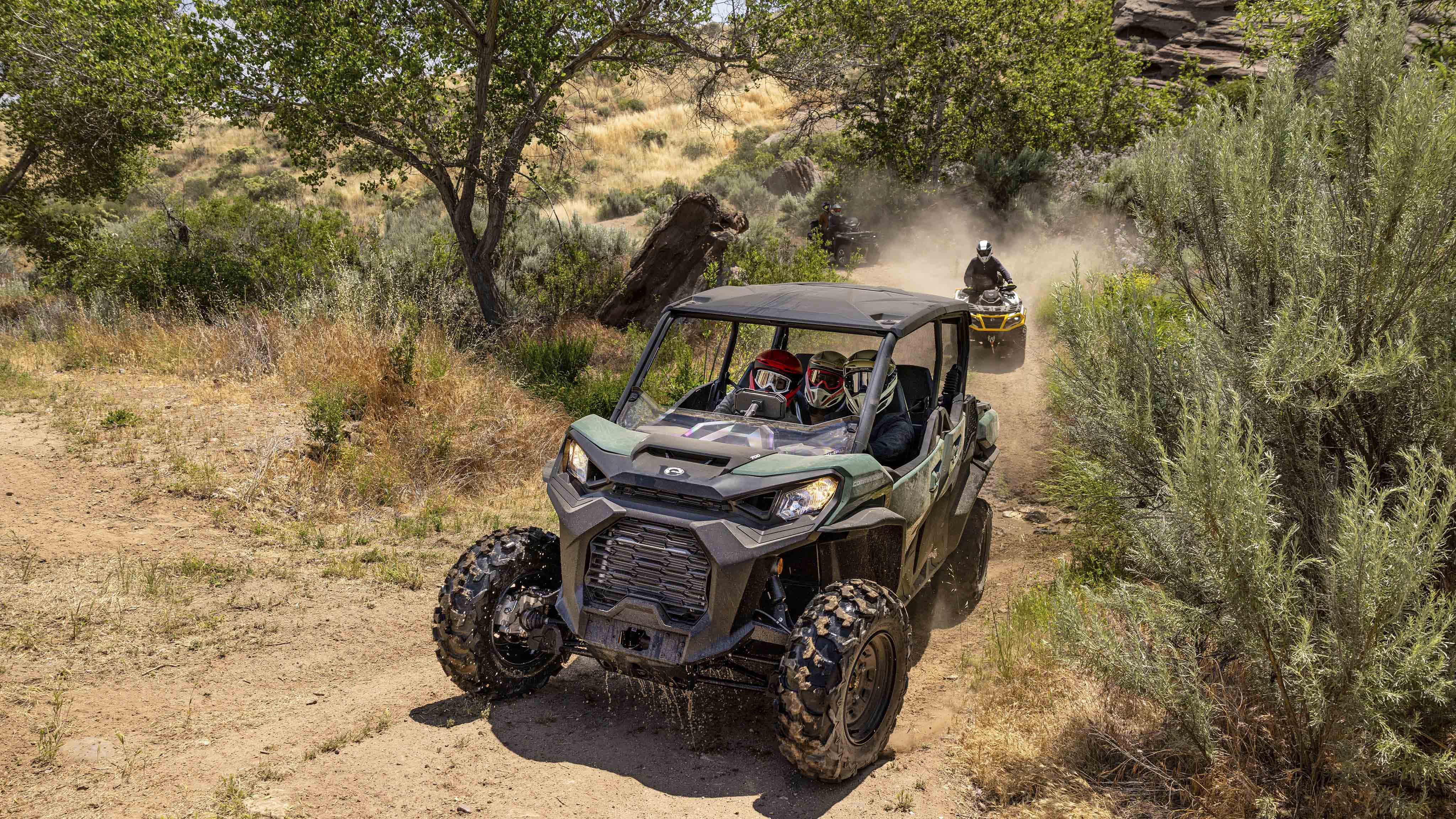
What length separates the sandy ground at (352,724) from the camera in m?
4.02

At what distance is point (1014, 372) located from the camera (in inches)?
511

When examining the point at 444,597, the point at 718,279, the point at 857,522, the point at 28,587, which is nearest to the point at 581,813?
the point at 444,597

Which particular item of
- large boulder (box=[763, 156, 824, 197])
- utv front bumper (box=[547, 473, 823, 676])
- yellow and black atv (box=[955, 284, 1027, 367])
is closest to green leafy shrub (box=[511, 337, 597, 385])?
yellow and black atv (box=[955, 284, 1027, 367])

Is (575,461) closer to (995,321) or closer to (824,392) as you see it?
(824,392)

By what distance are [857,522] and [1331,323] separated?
2179mm

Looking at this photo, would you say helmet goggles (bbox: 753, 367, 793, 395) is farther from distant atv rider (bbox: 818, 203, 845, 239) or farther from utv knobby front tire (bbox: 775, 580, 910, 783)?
distant atv rider (bbox: 818, 203, 845, 239)

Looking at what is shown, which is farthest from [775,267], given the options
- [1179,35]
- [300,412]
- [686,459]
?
[1179,35]

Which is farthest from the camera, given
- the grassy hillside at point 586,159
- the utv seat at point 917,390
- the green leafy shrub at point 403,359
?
the grassy hillside at point 586,159

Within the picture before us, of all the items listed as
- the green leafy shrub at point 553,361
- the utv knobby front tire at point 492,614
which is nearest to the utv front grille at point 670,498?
the utv knobby front tire at point 492,614

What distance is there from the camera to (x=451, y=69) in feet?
41.4

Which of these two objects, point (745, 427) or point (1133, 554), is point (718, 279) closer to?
point (745, 427)

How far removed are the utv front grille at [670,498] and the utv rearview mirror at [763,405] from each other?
1.23 meters

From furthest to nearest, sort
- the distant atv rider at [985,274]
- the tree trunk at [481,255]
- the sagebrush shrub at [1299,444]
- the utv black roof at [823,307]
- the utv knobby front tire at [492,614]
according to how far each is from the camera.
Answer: the tree trunk at [481,255], the distant atv rider at [985,274], the utv black roof at [823,307], the utv knobby front tire at [492,614], the sagebrush shrub at [1299,444]

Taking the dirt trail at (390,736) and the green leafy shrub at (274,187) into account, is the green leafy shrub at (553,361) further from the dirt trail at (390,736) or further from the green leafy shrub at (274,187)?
the green leafy shrub at (274,187)
